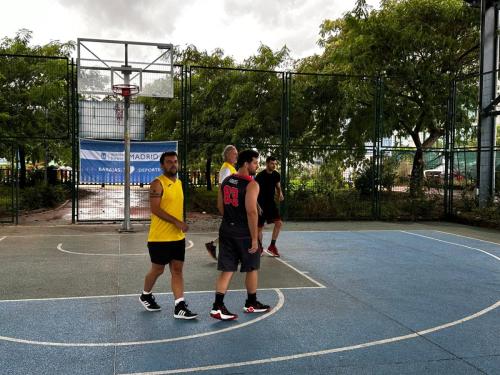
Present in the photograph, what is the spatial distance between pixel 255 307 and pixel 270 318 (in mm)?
255

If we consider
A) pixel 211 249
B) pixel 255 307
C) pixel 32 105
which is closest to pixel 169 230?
pixel 255 307

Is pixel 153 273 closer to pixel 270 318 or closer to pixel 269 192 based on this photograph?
pixel 270 318

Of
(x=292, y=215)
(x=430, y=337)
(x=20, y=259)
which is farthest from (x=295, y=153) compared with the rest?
(x=430, y=337)

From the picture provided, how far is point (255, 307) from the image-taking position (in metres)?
5.38

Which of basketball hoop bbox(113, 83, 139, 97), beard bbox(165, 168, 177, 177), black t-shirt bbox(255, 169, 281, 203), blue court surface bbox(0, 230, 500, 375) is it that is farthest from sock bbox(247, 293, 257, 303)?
basketball hoop bbox(113, 83, 139, 97)

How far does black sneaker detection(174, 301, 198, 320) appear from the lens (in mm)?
5066

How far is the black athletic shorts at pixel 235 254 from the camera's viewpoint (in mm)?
5090

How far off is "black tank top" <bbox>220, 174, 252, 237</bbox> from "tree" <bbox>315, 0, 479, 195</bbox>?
40.0 ft

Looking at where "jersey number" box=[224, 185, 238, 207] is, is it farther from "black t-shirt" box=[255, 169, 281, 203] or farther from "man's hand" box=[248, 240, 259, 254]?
"black t-shirt" box=[255, 169, 281, 203]

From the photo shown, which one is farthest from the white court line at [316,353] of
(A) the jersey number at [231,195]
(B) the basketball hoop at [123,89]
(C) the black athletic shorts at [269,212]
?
(B) the basketball hoop at [123,89]

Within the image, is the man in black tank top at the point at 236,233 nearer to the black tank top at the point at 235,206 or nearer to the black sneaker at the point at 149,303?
the black tank top at the point at 235,206

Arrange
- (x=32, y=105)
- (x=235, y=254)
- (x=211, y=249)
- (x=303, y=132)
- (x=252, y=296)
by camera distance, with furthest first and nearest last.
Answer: (x=303, y=132) → (x=32, y=105) → (x=211, y=249) → (x=252, y=296) → (x=235, y=254)

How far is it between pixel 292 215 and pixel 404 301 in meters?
8.41

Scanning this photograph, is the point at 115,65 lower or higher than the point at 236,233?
higher
